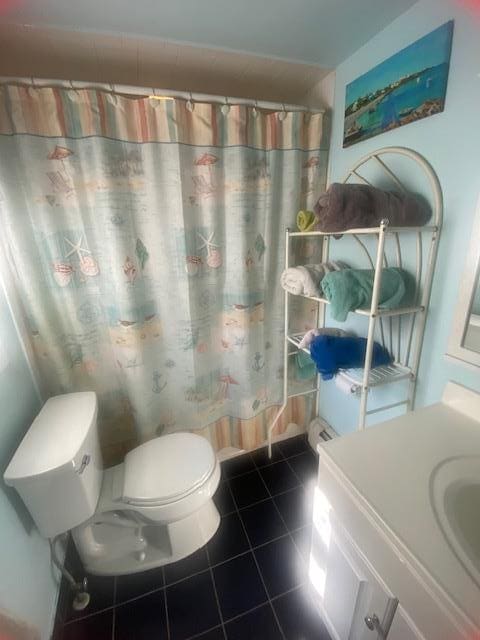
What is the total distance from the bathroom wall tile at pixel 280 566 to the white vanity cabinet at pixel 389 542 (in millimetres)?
248

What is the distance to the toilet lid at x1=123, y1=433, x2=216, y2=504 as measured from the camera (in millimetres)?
1114

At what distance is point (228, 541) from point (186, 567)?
0.21m

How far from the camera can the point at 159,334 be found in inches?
54.6

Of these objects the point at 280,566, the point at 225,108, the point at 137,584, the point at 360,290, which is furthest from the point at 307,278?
the point at 137,584

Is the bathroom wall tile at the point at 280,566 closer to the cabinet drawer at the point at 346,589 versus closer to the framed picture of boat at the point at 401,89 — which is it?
the cabinet drawer at the point at 346,589

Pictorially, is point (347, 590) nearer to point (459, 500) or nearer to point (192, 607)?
point (459, 500)

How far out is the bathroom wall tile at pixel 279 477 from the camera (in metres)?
1.58

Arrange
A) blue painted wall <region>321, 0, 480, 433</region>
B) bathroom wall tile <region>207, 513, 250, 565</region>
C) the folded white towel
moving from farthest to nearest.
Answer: bathroom wall tile <region>207, 513, 250, 565</region> → the folded white towel → blue painted wall <region>321, 0, 480, 433</region>

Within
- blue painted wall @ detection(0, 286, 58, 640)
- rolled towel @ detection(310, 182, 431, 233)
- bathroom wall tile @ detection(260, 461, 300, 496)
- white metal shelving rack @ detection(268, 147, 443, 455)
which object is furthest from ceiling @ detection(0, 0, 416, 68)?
bathroom wall tile @ detection(260, 461, 300, 496)

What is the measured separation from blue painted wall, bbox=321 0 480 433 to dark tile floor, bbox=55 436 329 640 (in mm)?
926

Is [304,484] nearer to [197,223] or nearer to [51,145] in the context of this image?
[197,223]

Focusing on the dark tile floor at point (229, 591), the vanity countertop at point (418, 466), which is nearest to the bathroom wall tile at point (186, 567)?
the dark tile floor at point (229, 591)

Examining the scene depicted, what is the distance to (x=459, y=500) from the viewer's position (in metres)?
0.69

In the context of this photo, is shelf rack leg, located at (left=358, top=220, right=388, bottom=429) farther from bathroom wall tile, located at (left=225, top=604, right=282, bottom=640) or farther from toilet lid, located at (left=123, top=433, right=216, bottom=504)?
bathroom wall tile, located at (left=225, top=604, right=282, bottom=640)
